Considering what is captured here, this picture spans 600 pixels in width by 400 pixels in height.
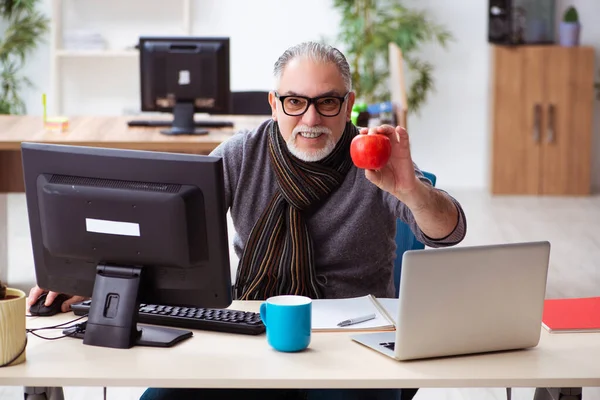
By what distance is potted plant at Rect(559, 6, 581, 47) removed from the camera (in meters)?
6.80

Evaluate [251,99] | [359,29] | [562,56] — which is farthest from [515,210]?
[251,99]

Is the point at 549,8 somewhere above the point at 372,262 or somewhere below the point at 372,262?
above

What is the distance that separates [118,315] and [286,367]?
1.22 feet

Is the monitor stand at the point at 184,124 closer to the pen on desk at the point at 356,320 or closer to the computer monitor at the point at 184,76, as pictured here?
the computer monitor at the point at 184,76

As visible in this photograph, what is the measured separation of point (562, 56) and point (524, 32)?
35 cm

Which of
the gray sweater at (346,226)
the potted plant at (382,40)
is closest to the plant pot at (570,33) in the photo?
the potted plant at (382,40)

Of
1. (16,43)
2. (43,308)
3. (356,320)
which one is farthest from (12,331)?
(16,43)

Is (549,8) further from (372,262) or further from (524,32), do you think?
(372,262)

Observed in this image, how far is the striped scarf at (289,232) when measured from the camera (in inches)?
90.3

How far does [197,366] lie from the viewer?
170 centimetres

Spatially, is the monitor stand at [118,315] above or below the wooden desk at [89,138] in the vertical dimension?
below

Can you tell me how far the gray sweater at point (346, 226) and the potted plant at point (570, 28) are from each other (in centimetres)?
494

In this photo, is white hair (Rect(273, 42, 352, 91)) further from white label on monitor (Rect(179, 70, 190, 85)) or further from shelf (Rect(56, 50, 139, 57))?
shelf (Rect(56, 50, 139, 57))

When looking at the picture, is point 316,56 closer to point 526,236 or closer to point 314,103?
point 314,103
